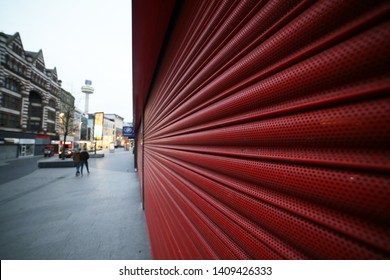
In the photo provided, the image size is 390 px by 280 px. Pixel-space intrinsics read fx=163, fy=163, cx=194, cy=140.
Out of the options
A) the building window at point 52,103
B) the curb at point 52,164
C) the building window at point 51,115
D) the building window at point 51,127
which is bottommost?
the curb at point 52,164

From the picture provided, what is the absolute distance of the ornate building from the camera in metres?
21.7

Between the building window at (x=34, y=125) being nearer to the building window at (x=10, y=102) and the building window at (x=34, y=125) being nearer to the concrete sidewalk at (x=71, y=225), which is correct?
the building window at (x=10, y=102)

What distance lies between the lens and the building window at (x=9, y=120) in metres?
21.4

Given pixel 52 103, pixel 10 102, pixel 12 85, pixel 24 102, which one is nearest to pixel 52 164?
pixel 10 102

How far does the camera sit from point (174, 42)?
6.31 ft

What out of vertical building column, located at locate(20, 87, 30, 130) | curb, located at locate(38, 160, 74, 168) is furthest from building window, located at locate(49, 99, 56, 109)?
curb, located at locate(38, 160, 74, 168)

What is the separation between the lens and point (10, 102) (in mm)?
22828

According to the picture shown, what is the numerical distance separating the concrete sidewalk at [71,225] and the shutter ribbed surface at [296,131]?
3487 mm

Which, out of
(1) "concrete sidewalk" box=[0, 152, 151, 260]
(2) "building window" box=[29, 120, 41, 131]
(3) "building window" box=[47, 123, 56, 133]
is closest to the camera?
(1) "concrete sidewalk" box=[0, 152, 151, 260]

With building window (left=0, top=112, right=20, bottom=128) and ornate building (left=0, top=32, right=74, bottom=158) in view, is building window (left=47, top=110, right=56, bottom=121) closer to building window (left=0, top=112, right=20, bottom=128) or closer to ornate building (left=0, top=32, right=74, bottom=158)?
ornate building (left=0, top=32, right=74, bottom=158)

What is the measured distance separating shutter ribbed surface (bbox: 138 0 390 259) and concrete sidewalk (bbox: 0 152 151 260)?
349 centimetres

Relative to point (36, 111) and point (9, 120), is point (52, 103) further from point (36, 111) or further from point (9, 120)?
point (9, 120)

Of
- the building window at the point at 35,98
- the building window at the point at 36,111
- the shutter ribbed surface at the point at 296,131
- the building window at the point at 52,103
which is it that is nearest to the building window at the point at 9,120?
the building window at the point at 36,111
